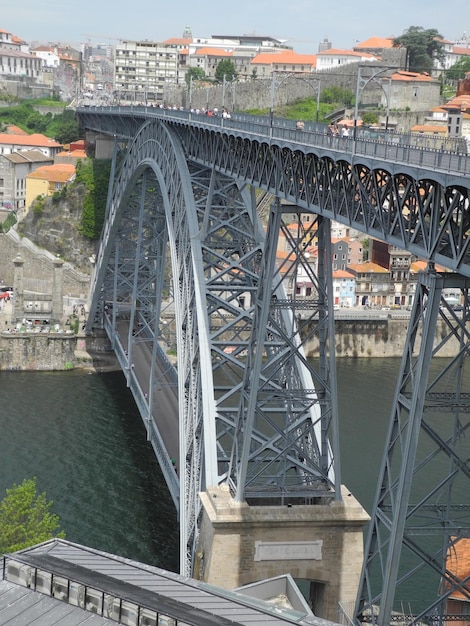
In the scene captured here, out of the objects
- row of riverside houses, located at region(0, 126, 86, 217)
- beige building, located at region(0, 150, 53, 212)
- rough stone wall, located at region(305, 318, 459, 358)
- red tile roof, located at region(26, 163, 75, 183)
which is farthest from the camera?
beige building, located at region(0, 150, 53, 212)

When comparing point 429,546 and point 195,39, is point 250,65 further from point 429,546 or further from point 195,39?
point 429,546

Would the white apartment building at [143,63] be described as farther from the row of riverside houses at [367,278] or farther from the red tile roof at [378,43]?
the row of riverside houses at [367,278]

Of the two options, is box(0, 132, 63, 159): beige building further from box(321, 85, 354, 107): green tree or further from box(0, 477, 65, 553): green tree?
box(0, 477, 65, 553): green tree

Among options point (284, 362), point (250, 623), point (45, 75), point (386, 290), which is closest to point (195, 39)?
point (45, 75)

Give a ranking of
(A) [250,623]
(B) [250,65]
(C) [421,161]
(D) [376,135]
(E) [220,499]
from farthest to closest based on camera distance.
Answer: (B) [250,65], (E) [220,499], (D) [376,135], (C) [421,161], (A) [250,623]

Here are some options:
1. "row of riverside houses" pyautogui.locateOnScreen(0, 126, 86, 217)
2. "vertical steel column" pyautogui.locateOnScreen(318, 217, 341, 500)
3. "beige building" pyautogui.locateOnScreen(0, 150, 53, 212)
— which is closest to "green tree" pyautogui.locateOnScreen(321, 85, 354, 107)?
"row of riverside houses" pyautogui.locateOnScreen(0, 126, 86, 217)

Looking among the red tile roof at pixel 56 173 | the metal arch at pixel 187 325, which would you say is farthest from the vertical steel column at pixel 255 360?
the red tile roof at pixel 56 173
